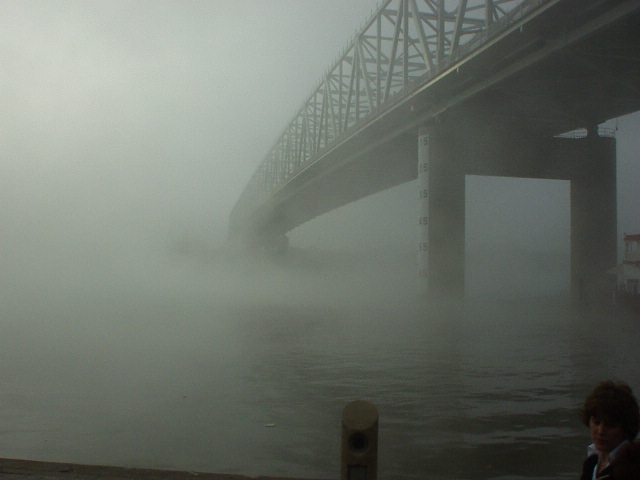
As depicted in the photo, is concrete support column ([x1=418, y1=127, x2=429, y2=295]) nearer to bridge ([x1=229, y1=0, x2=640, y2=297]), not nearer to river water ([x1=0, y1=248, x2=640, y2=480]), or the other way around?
bridge ([x1=229, y1=0, x2=640, y2=297])

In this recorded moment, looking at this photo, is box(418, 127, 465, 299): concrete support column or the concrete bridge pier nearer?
box(418, 127, 465, 299): concrete support column

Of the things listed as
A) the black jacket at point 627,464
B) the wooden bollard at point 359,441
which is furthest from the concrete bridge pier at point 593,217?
the black jacket at point 627,464

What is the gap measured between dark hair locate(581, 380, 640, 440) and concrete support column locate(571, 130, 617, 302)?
35.8 meters

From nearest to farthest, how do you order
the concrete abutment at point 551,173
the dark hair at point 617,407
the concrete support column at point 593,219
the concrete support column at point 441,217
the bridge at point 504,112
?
the dark hair at point 617,407 → the bridge at point 504,112 → the concrete support column at point 441,217 → the concrete abutment at point 551,173 → the concrete support column at point 593,219

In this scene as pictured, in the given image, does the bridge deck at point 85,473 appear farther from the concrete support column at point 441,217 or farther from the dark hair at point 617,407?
the concrete support column at point 441,217

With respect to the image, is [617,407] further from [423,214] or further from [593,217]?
[593,217]

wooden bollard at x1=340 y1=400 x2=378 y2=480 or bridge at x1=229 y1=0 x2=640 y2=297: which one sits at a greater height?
bridge at x1=229 y1=0 x2=640 y2=297

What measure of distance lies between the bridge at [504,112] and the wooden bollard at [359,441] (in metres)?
19.4

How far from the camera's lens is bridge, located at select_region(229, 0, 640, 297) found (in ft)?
73.6

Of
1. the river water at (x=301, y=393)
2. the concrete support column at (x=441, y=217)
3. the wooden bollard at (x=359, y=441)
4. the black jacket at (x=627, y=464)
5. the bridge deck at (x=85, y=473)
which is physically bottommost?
the river water at (x=301, y=393)

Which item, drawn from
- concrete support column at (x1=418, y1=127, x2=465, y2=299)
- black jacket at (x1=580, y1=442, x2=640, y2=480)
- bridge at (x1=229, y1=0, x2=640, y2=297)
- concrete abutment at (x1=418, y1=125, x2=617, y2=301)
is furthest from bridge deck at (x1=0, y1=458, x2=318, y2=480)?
concrete abutment at (x1=418, y1=125, x2=617, y2=301)

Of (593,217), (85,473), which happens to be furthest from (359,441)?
(593,217)

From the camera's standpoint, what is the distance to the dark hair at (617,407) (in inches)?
108

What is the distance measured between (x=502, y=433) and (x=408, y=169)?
38759 millimetres
